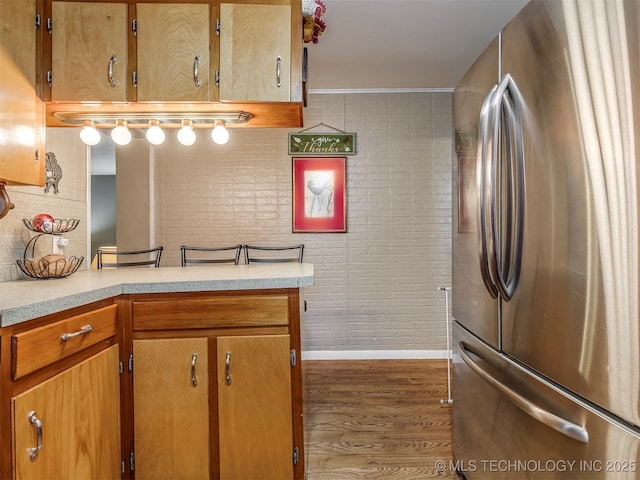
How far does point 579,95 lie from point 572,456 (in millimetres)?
838

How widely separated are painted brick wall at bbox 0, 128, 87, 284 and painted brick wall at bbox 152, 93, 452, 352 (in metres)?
1.29

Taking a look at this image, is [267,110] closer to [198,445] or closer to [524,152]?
[524,152]

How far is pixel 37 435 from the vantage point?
1079 mm

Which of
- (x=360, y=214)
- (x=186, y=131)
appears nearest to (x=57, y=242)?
(x=186, y=131)

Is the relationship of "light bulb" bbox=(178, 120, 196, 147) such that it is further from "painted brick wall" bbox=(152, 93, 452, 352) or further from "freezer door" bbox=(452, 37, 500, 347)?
"painted brick wall" bbox=(152, 93, 452, 352)

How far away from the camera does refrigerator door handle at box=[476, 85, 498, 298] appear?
110 centimetres

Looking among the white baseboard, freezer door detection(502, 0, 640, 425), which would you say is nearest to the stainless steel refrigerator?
freezer door detection(502, 0, 640, 425)

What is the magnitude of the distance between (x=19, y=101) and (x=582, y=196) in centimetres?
200

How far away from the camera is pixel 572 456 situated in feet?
2.86

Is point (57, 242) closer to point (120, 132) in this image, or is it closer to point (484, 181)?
point (120, 132)

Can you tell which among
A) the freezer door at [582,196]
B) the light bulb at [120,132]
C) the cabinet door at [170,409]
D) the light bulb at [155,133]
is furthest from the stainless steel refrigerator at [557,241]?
the light bulb at [120,132]

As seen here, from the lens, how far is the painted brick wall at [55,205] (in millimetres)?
1676

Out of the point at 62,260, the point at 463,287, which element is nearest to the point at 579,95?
the point at 463,287

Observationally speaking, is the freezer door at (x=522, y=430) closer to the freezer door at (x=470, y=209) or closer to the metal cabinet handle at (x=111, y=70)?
the freezer door at (x=470, y=209)
